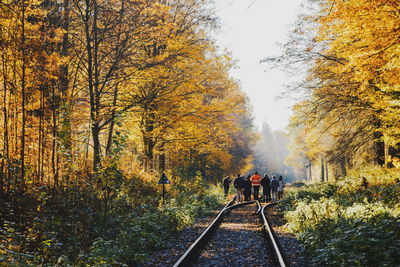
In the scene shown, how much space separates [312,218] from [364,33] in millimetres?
5827

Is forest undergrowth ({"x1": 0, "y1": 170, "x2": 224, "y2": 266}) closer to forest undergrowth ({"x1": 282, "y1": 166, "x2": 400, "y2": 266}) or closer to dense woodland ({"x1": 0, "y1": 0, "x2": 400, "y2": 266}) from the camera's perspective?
dense woodland ({"x1": 0, "y1": 0, "x2": 400, "y2": 266})

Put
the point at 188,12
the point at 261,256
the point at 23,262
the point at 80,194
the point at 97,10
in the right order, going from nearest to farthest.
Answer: the point at 23,262
the point at 261,256
the point at 80,194
the point at 97,10
the point at 188,12

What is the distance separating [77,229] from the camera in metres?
7.83

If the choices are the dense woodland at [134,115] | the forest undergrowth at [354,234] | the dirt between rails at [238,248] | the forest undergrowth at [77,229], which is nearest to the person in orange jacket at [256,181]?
the dense woodland at [134,115]

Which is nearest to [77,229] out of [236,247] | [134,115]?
[236,247]

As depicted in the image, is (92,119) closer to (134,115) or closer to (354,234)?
(134,115)

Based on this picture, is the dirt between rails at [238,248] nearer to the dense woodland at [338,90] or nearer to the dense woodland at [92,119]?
the dense woodland at [92,119]

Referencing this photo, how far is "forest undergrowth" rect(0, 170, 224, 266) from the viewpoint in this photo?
20.2ft

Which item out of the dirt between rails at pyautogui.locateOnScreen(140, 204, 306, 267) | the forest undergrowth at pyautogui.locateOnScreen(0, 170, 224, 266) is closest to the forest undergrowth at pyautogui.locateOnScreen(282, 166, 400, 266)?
the dirt between rails at pyautogui.locateOnScreen(140, 204, 306, 267)

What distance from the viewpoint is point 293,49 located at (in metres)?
17.5

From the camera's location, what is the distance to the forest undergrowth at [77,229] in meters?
6.17

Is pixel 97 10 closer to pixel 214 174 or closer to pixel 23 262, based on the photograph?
pixel 23 262

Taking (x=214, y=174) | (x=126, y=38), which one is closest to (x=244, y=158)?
(x=214, y=174)

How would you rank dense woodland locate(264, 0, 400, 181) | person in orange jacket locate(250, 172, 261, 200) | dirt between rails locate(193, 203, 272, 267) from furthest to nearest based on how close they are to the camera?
person in orange jacket locate(250, 172, 261, 200) → dense woodland locate(264, 0, 400, 181) → dirt between rails locate(193, 203, 272, 267)
